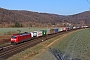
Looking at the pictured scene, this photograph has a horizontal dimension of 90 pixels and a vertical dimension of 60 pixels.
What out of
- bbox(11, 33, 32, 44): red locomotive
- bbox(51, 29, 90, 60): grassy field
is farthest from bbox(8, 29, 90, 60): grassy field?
bbox(11, 33, 32, 44): red locomotive

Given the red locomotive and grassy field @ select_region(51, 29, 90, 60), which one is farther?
the red locomotive

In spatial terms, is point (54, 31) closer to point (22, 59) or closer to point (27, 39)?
point (27, 39)

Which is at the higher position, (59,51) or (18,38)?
(18,38)

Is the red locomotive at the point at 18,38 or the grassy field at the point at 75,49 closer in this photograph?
the grassy field at the point at 75,49

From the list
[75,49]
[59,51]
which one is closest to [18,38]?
[59,51]

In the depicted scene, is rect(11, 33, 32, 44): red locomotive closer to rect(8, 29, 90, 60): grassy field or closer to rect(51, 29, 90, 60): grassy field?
rect(51, 29, 90, 60): grassy field

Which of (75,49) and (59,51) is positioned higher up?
(75,49)

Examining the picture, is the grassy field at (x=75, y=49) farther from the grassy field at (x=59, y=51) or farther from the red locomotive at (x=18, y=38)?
the red locomotive at (x=18, y=38)

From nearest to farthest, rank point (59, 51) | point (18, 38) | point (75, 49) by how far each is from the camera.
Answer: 1. point (59, 51)
2. point (75, 49)
3. point (18, 38)

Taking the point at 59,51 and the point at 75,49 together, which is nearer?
the point at 59,51

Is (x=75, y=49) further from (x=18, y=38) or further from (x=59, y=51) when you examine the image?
(x=18, y=38)

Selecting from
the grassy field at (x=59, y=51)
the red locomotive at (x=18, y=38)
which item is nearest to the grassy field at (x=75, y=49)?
the grassy field at (x=59, y=51)

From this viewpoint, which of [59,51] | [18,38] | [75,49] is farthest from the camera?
[18,38]

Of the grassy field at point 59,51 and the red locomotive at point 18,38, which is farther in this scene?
the red locomotive at point 18,38
